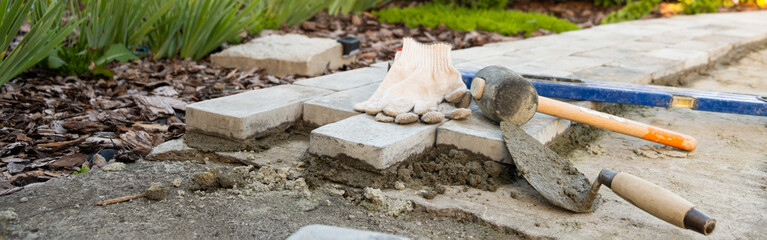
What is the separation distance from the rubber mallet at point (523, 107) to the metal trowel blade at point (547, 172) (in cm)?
7

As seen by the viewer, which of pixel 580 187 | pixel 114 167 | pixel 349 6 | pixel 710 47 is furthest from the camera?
pixel 349 6

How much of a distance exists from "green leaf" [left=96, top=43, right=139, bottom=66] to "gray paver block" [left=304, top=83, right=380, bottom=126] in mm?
1402

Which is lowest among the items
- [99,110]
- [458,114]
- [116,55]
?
[99,110]

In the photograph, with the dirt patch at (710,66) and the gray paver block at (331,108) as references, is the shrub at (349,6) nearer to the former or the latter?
the dirt patch at (710,66)

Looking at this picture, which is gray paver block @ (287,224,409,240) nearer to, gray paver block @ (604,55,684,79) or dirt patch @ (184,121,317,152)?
dirt patch @ (184,121,317,152)

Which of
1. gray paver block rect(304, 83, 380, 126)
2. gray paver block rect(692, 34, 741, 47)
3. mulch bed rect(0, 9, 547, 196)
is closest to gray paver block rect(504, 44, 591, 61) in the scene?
mulch bed rect(0, 9, 547, 196)

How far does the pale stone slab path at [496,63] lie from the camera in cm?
221

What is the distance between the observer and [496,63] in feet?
12.3

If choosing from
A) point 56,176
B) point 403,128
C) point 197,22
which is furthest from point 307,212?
point 197,22

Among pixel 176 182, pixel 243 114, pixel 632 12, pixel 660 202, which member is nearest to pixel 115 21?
pixel 243 114

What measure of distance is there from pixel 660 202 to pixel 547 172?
459 mm

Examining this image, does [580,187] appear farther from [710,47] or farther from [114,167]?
[710,47]

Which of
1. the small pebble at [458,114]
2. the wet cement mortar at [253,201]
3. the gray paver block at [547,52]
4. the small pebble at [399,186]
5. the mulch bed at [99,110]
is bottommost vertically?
the mulch bed at [99,110]

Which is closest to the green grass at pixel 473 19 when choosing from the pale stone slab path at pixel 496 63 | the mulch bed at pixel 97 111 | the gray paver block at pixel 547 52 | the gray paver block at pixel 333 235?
the pale stone slab path at pixel 496 63
